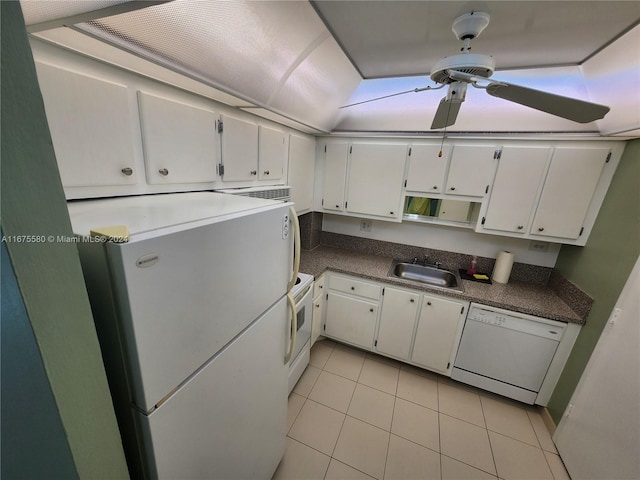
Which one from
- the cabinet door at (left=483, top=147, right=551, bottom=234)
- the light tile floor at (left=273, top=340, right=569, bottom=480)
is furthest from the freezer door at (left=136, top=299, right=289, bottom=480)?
the cabinet door at (left=483, top=147, right=551, bottom=234)

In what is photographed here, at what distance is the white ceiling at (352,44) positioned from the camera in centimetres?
83

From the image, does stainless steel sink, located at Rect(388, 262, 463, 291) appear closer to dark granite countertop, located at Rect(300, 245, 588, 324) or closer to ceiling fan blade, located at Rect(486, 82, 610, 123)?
dark granite countertop, located at Rect(300, 245, 588, 324)

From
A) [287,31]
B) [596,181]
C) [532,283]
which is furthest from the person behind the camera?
[532,283]

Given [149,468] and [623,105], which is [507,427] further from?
[149,468]

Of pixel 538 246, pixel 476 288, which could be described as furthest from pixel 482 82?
pixel 538 246

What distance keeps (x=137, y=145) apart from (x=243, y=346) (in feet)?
3.00

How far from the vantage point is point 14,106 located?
1.24ft

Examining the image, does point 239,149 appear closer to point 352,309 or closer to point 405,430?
point 352,309

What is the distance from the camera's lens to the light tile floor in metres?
1.64

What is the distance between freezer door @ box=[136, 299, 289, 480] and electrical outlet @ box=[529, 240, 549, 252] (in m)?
2.37

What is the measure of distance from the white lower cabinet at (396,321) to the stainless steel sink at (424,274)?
29cm

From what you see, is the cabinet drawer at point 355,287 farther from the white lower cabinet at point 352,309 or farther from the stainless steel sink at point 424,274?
the stainless steel sink at point 424,274

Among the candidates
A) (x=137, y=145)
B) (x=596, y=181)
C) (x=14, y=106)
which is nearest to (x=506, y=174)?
(x=596, y=181)

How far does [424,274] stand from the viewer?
2.65 m
